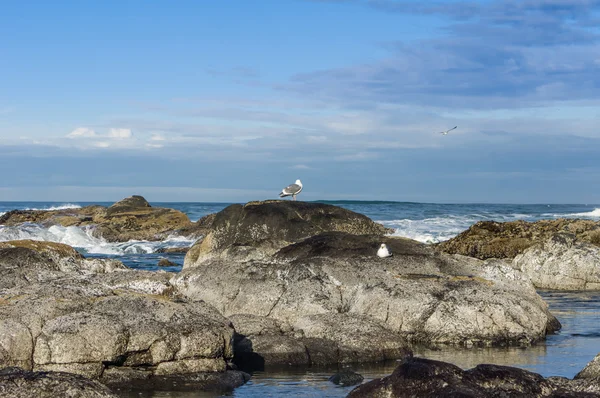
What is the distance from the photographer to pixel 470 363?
14.0 meters

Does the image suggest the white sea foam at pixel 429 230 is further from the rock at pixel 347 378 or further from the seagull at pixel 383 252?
the rock at pixel 347 378

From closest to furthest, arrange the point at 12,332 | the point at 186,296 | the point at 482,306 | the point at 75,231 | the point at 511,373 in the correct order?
the point at 511,373, the point at 12,332, the point at 482,306, the point at 186,296, the point at 75,231

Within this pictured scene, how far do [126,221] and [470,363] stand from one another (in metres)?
41.4

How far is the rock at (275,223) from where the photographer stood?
2483 centimetres

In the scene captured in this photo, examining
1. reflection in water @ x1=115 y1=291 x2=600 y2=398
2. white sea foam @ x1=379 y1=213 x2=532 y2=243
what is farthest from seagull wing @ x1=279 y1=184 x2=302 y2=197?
white sea foam @ x1=379 y1=213 x2=532 y2=243

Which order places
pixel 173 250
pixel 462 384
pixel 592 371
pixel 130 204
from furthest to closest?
pixel 130 204 → pixel 173 250 → pixel 592 371 → pixel 462 384

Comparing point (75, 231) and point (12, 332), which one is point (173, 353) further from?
point (75, 231)

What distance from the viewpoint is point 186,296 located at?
17.4 meters

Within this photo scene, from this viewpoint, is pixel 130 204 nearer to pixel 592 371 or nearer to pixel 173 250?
pixel 173 250

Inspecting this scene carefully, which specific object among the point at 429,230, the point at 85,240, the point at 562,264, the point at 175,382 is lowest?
the point at 85,240

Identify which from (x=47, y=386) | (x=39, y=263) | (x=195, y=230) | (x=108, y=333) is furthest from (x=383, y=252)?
(x=195, y=230)

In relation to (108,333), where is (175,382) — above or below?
below

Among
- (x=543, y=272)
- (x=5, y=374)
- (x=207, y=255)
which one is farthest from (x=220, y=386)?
(x=543, y=272)

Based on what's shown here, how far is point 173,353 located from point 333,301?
508 cm
